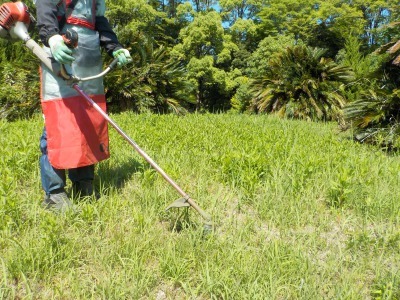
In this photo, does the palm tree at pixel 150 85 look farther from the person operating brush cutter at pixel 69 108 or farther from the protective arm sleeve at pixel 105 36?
the person operating brush cutter at pixel 69 108

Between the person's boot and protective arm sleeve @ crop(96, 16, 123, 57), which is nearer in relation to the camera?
the person's boot

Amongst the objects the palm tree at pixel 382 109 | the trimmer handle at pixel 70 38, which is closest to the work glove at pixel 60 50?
the trimmer handle at pixel 70 38

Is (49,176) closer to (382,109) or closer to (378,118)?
(378,118)

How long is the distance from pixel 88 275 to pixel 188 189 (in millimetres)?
1194

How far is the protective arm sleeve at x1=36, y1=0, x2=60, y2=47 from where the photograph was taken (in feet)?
7.30

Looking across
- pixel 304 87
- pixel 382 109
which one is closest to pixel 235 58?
pixel 304 87

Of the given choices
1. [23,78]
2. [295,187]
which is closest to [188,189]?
[295,187]

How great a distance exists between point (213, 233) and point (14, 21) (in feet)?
6.19

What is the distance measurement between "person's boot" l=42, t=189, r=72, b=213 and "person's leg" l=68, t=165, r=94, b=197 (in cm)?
14

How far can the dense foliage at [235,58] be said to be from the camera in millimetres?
10352

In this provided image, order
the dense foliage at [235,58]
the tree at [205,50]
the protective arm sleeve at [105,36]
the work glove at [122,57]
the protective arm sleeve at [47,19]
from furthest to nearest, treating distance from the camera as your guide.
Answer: the tree at [205,50]
the dense foliage at [235,58]
the protective arm sleeve at [105,36]
the work glove at [122,57]
the protective arm sleeve at [47,19]

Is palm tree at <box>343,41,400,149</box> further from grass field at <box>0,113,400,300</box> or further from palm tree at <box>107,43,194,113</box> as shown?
palm tree at <box>107,43,194,113</box>

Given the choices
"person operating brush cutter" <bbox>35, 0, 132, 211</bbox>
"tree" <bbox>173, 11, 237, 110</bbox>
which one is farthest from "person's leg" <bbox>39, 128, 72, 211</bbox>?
"tree" <bbox>173, 11, 237, 110</bbox>

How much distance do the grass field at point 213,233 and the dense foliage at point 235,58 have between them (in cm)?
322
